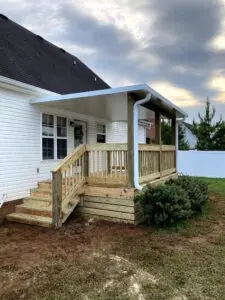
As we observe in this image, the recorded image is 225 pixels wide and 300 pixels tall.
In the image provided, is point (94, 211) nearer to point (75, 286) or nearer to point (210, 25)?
point (75, 286)

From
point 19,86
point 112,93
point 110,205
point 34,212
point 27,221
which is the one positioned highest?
point 19,86

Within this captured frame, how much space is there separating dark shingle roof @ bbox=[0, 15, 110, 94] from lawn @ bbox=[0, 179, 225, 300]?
14.6ft

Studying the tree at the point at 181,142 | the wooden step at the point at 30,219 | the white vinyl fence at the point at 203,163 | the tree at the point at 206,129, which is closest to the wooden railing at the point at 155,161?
the wooden step at the point at 30,219

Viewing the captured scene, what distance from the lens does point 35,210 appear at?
588 centimetres

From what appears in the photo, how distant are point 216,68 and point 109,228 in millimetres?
11448

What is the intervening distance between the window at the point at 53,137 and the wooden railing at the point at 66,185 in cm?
209

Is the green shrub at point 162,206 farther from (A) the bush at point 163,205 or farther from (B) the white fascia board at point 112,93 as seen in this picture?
(B) the white fascia board at point 112,93

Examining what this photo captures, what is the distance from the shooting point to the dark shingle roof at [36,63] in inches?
310

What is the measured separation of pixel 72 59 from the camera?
13852 millimetres

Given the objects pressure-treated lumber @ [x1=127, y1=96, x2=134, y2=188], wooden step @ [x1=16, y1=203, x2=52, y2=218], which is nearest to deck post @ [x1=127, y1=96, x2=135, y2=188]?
pressure-treated lumber @ [x1=127, y1=96, x2=134, y2=188]

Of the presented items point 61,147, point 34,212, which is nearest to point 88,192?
point 34,212

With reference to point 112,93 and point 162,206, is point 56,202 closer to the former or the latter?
A: point 162,206

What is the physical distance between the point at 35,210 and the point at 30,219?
0.27 meters

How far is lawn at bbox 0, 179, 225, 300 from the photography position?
307 centimetres
